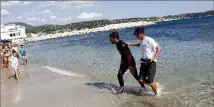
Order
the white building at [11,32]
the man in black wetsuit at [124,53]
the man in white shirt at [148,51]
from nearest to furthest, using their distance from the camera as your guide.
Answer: the man in white shirt at [148,51] → the man in black wetsuit at [124,53] → the white building at [11,32]

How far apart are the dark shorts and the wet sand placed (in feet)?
1.94

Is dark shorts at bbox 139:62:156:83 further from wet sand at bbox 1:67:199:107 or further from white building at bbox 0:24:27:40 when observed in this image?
white building at bbox 0:24:27:40

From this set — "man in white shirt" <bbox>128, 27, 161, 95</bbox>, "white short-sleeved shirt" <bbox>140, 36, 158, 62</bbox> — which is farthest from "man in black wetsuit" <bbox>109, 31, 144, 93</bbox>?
"white short-sleeved shirt" <bbox>140, 36, 158, 62</bbox>

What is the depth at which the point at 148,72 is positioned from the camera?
9625 millimetres

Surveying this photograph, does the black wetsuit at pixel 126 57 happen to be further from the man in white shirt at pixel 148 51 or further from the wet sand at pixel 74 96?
the wet sand at pixel 74 96

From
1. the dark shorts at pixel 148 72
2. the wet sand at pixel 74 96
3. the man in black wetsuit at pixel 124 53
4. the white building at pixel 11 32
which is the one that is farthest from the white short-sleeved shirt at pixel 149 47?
the white building at pixel 11 32

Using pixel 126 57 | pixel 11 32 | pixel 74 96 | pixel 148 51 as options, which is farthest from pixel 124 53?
pixel 11 32

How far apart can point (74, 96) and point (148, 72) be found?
8.65 feet

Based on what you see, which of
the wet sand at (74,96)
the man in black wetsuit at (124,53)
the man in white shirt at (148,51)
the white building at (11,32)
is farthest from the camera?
the white building at (11,32)

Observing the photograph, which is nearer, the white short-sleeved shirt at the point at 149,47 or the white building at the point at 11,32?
the white short-sleeved shirt at the point at 149,47

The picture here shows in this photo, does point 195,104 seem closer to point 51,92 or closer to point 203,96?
point 203,96

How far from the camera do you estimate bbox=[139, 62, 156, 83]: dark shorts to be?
31.4 feet

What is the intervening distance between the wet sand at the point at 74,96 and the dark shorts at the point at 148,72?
1.94 ft

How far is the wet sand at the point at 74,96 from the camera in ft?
31.4
